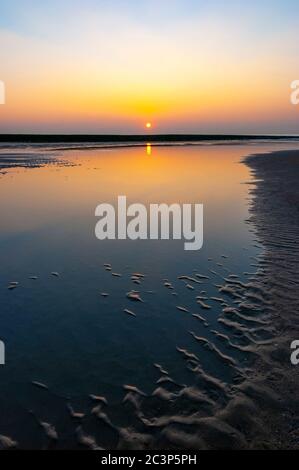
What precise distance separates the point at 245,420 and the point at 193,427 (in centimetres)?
72

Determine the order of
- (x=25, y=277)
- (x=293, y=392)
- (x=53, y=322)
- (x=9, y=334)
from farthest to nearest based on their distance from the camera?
(x=25, y=277)
(x=53, y=322)
(x=9, y=334)
(x=293, y=392)

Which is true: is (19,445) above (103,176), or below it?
below

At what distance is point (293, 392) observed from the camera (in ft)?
18.1

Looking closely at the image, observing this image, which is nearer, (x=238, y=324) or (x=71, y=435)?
(x=71, y=435)

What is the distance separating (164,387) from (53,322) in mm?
2877

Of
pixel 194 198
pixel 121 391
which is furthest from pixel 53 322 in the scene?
pixel 194 198

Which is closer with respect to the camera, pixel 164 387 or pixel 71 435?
pixel 71 435

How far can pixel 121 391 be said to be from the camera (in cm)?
554

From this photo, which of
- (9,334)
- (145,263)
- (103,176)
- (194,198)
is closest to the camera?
(9,334)

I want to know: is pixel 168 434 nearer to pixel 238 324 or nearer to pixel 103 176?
pixel 238 324

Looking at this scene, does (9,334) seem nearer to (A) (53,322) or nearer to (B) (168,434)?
(A) (53,322)

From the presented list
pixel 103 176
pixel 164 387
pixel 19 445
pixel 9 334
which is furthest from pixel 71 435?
pixel 103 176

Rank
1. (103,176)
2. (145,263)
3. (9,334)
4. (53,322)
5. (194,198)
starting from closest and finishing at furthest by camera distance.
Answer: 1. (9,334)
2. (53,322)
3. (145,263)
4. (194,198)
5. (103,176)

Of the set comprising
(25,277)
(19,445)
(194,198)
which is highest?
(194,198)
